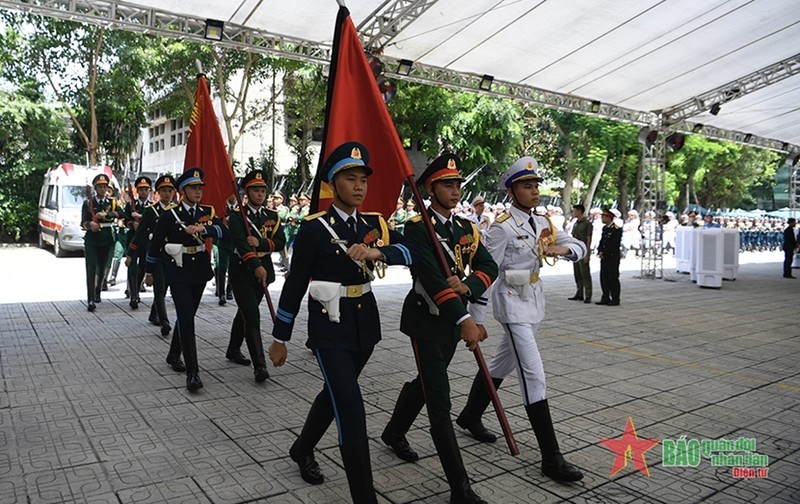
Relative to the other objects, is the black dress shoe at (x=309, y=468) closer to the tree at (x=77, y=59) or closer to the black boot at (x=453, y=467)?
the black boot at (x=453, y=467)

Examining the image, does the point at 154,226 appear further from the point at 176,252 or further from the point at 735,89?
the point at 735,89

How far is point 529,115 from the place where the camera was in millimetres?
34594

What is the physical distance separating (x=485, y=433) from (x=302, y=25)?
28.3 feet

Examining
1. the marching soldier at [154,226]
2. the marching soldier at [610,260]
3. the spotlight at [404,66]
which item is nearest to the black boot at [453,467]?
the marching soldier at [154,226]

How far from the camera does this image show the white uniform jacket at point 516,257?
421cm

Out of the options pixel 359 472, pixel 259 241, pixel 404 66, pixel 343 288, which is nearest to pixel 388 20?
pixel 404 66

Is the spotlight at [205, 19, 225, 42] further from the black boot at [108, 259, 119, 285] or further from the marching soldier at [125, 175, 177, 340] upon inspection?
the black boot at [108, 259, 119, 285]

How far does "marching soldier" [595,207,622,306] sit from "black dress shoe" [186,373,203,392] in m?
8.84

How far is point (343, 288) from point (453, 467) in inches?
43.7

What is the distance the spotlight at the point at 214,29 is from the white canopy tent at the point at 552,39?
0.13 m

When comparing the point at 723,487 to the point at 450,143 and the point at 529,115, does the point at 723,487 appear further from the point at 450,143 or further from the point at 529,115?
the point at 529,115

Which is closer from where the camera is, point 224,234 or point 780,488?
point 780,488

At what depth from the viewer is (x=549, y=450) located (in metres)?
3.89

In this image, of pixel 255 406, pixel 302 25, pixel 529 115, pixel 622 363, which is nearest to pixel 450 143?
pixel 529 115
